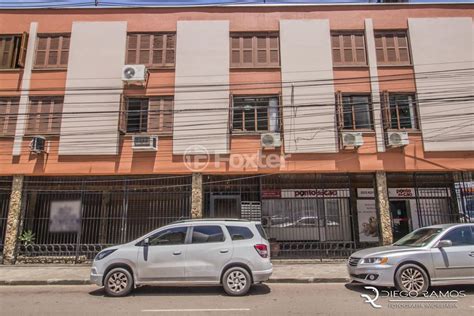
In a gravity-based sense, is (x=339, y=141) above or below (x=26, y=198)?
above

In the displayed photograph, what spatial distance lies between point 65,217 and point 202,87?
7.76 metres

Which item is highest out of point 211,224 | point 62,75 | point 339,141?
point 62,75

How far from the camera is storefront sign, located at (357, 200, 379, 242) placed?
15.4 metres

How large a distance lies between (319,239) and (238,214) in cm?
348

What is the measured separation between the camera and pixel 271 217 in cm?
1505

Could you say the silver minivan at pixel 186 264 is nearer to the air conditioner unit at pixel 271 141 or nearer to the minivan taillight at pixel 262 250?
the minivan taillight at pixel 262 250

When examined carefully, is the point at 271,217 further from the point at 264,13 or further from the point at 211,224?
the point at 264,13

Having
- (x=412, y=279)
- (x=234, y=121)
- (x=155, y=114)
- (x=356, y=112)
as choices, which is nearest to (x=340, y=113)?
(x=356, y=112)

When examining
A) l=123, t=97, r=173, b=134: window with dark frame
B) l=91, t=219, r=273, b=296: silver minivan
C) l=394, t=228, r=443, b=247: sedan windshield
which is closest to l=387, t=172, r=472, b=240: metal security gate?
l=394, t=228, r=443, b=247: sedan windshield

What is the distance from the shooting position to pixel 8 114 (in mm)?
14164

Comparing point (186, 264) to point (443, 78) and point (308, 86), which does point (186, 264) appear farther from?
point (443, 78)

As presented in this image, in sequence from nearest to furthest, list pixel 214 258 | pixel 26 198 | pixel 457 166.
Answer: pixel 214 258 < pixel 457 166 < pixel 26 198

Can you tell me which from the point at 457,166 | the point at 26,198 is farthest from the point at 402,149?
the point at 26,198

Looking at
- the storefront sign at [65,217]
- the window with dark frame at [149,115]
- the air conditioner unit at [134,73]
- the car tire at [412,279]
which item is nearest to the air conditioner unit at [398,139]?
the car tire at [412,279]
